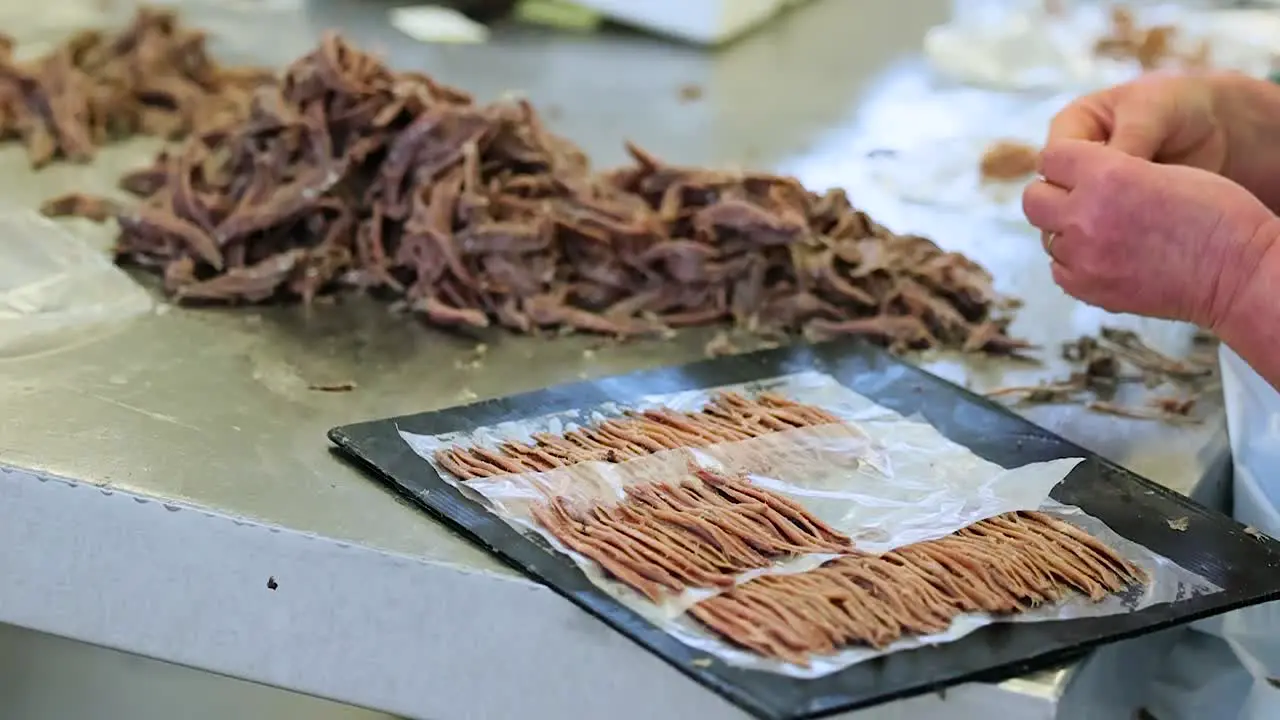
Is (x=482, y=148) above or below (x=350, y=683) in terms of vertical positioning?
above

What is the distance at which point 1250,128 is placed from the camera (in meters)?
1.06

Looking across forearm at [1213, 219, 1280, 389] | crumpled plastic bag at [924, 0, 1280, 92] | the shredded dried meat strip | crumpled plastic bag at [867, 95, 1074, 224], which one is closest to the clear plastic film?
the shredded dried meat strip

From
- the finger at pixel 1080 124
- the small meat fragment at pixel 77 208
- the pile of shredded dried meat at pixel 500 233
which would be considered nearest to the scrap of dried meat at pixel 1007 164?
the pile of shredded dried meat at pixel 500 233

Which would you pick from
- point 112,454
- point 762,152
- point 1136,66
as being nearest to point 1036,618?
point 112,454

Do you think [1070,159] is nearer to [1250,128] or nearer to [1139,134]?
[1139,134]

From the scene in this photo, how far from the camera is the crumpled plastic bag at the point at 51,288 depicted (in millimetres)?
1040

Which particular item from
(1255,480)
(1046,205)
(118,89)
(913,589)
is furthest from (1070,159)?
(118,89)

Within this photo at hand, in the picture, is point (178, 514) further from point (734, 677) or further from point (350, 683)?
point (734, 677)

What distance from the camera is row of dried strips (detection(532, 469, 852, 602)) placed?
2.37 feet

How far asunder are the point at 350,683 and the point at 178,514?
13 centimetres

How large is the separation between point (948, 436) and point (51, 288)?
687mm

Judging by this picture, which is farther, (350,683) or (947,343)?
(947,343)

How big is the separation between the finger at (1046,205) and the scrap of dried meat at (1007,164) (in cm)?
53

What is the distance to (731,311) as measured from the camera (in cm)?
112
